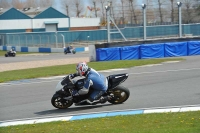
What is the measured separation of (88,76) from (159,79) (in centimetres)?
688

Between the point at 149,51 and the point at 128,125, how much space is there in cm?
2344

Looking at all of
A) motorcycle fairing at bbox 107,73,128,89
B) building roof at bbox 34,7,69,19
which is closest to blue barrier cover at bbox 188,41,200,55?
motorcycle fairing at bbox 107,73,128,89

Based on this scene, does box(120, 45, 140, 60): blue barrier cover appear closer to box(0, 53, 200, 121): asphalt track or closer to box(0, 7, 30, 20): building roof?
box(0, 53, 200, 121): asphalt track

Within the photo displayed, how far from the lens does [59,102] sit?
41.7ft

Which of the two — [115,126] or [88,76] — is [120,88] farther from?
[115,126]

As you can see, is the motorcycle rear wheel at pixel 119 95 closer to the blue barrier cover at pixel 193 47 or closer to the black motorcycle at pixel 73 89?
the black motorcycle at pixel 73 89

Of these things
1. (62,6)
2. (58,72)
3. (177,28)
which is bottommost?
(58,72)

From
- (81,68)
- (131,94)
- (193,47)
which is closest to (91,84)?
(81,68)

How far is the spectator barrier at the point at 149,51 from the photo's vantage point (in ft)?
103

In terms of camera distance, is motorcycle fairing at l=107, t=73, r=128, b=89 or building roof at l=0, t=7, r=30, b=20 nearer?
motorcycle fairing at l=107, t=73, r=128, b=89

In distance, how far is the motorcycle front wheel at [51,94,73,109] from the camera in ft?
41.5

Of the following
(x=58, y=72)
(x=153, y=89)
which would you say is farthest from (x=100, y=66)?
(x=153, y=89)

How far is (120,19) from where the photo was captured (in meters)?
37.1

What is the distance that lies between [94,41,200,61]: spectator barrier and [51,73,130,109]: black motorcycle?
18.2 metres
